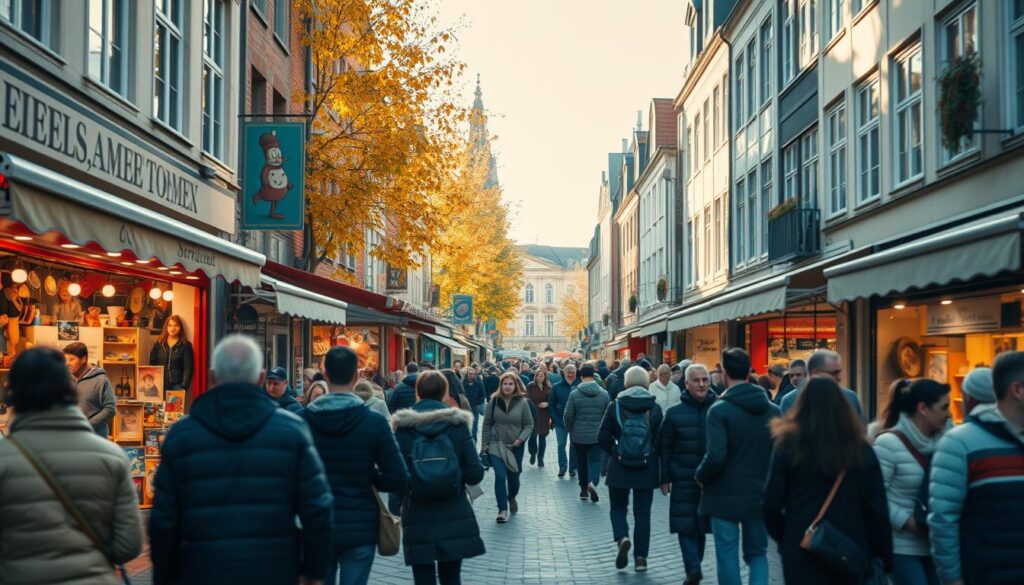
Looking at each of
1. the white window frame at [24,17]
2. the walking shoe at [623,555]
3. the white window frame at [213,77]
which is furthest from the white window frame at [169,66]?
the walking shoe at [623,555]

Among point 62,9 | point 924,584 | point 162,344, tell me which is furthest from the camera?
point 162,344

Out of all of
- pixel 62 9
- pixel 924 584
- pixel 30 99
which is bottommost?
pixel 924 584

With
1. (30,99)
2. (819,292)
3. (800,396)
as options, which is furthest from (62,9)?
(819,292)

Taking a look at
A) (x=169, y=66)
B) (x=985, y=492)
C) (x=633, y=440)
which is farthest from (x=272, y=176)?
(x=985, y=492)

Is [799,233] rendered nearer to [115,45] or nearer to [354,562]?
[115,45]

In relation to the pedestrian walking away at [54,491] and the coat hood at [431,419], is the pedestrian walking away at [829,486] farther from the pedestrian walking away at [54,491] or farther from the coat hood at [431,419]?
the pedestrian walking away at [54,491]

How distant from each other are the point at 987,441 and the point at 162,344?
1073 centimetres

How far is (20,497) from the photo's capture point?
414 centimetres

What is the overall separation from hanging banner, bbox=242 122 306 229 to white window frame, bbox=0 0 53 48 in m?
5.44

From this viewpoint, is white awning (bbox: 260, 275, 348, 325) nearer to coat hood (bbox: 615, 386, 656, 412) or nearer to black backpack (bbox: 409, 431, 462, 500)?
coat hood (bbox: 615, 386, 656, 412)

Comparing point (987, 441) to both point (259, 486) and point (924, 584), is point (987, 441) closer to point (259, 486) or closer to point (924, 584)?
point (924, 584)

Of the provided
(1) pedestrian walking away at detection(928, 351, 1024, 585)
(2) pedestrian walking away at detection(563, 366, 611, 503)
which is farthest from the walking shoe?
(1) pedestrian walking away at detection(928, 351, 1024, 585)

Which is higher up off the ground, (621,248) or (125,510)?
(621,248)

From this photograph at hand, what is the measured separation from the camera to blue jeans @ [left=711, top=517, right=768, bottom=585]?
7.22 metres
